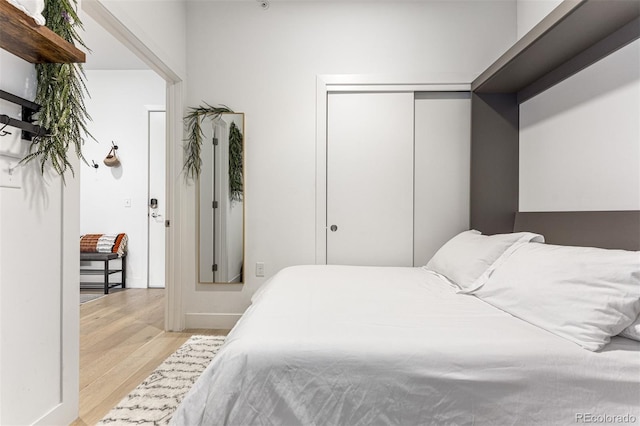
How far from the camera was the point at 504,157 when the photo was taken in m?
2.95

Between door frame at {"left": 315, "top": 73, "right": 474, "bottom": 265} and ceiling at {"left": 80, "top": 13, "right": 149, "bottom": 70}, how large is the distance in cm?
233

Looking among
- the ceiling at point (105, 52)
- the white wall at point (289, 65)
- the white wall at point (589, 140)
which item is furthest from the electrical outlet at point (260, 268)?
the ceiling at point (105, 52)

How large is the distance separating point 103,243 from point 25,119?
12.1 feet

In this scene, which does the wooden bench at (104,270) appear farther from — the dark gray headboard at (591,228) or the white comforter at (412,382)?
the dark gray headboard at (591,228)

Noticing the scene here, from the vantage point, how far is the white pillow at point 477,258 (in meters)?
2.00

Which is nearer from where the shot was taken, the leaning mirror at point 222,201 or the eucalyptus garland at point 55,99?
the eucalyptus garland at point 55,99

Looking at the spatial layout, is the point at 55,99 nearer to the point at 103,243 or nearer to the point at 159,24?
the point at 159,24

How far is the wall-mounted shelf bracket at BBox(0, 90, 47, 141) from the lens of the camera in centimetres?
130

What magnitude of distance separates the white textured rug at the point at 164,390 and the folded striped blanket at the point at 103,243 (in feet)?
8.74

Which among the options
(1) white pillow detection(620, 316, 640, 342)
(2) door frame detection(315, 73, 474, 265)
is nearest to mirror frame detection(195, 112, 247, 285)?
(2) door frame detection(315, 73, 474, 265)

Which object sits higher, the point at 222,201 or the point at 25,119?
the point at 25,119

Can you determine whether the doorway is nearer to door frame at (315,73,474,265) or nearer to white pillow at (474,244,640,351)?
door frame at (315,73,474,265)

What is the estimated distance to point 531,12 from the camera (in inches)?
109

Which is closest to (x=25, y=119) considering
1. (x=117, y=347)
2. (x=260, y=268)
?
(x=117, y=347)
